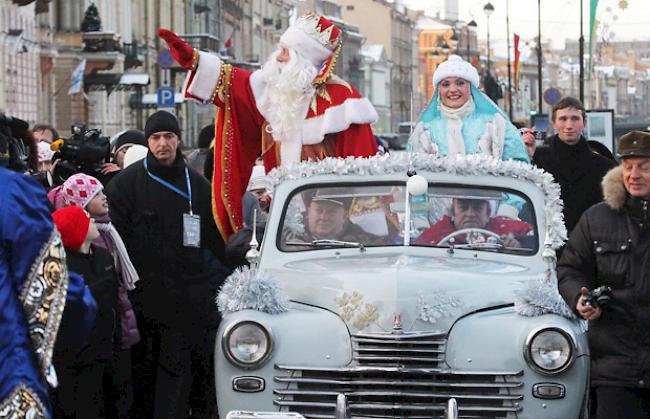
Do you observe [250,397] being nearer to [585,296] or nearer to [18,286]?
[585,296]

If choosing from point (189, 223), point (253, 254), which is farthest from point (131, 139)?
point (253, 254)

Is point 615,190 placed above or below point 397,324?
above

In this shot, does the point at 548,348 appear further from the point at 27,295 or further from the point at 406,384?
the point at 27,295

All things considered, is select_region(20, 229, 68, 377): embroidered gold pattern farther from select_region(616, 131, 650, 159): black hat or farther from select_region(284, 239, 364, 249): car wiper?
select_region(284, 239, 364, 249): car wiper

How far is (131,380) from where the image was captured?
10.0 metres

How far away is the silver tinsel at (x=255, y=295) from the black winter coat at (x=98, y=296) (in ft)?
2.87

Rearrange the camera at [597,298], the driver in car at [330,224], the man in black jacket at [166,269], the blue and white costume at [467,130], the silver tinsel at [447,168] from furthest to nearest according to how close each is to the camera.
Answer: the blue and white costume at [467,130], the man in black jacket at [166,269], the silver tinsel at [447,168], the driver in car at [330,224], the camera at [597,298]

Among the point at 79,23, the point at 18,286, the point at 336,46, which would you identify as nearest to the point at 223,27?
the point at 79,23

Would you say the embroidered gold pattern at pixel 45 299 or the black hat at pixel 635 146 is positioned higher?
the black hat at pixel 635 146

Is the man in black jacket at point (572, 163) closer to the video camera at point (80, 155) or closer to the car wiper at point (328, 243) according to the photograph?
the car wiper at point (328, 243)

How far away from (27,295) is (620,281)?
3446 mm

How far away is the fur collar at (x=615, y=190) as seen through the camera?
7680 mm

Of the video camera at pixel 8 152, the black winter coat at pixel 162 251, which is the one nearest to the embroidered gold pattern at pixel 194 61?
the black winter coat at pixel 162 251

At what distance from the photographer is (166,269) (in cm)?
1006
